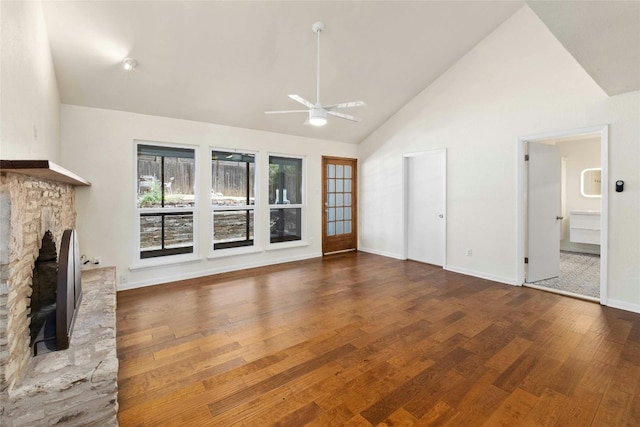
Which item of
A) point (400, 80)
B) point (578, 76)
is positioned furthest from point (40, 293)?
point (578, 76)

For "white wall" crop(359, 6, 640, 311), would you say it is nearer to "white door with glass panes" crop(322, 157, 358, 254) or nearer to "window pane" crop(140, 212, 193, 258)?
"white door with glass panes" crop(322, 157, 358, 254)

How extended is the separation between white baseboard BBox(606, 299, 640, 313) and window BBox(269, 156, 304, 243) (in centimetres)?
469

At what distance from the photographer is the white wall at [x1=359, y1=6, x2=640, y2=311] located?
347 centimetres

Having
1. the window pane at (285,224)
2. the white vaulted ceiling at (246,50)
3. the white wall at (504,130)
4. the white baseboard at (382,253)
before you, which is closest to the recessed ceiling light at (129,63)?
the white vaulted ceiling at (246,50)

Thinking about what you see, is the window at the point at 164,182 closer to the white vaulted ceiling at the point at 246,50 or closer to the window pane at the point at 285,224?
the white vaulted ceiling at the point at 246,50

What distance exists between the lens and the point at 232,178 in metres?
5.49

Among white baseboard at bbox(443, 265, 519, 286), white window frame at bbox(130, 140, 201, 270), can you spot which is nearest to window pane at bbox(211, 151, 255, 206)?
white window frame at bbox(130, 140, 201, 270)

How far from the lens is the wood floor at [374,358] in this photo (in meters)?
1.88

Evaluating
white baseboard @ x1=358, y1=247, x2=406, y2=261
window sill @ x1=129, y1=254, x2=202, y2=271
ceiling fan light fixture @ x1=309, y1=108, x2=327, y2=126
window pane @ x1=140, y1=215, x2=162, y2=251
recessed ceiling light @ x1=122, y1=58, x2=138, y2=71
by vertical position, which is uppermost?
recessed ceiling light @ x1=122, y1=58, x2=138, y2=71

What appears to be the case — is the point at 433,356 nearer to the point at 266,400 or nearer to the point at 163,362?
the point at 266,400

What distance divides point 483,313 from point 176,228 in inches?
211

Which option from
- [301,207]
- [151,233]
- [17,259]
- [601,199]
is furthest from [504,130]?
[151,233]

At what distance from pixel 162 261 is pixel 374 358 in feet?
11.4

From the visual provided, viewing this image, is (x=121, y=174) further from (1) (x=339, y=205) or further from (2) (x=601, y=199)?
(2) (x=601, y=199)
